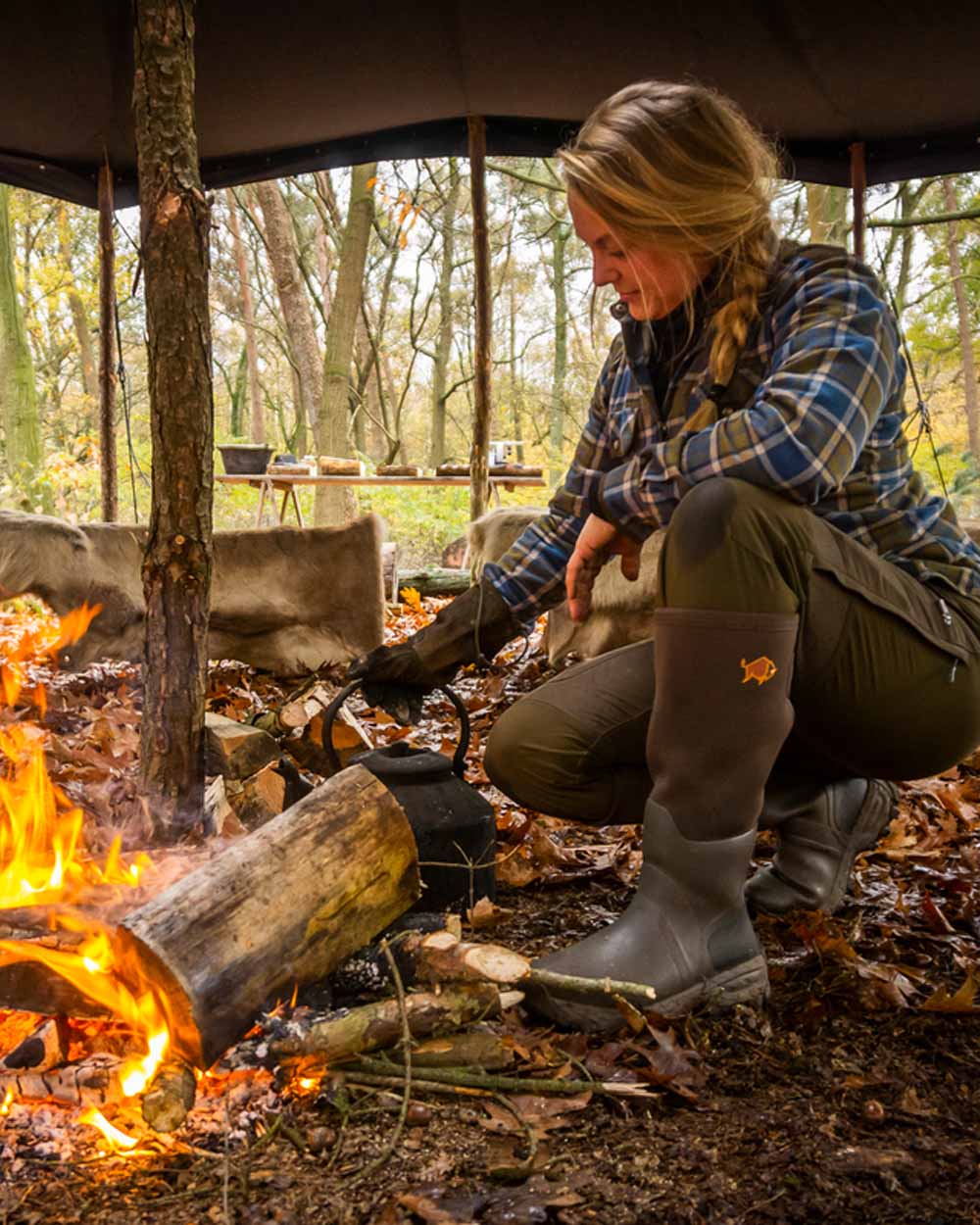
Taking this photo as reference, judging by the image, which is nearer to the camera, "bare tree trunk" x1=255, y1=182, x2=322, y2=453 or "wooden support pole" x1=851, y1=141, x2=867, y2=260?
"wooden support pole" x1=851, y1=141, x2=867, y2=260

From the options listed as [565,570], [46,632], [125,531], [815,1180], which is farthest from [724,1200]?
[46,632]

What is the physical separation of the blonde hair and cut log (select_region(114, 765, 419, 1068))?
1063mm

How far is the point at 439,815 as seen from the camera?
1.90 metres

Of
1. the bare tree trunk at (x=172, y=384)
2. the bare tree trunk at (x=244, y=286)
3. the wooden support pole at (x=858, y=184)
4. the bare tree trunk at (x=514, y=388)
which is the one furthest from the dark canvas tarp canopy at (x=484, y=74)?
the bare tree trunk at (x=514, y=388)

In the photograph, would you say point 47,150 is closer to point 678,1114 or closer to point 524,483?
point 524,483

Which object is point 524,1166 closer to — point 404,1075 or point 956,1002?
point 404,1075

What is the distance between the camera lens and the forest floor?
45.6 inches

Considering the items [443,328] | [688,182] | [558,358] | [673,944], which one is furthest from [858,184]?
[558,358]

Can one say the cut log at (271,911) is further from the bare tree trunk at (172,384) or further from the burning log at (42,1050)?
the bare tree trunk at (172,384)

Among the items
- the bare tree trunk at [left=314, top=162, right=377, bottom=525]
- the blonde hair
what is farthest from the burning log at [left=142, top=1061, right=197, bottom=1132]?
the bare tree trunk at [left=314, top=162, right=377, bottom=525]

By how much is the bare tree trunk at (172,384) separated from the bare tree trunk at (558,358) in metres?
14.9

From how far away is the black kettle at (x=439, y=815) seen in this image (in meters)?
1.89

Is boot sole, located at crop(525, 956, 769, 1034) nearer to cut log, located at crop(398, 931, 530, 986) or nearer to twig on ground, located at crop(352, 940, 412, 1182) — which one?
cut log, located at crop(398, 931, 530, 986)

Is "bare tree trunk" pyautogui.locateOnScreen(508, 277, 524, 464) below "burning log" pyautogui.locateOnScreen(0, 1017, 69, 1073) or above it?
above
